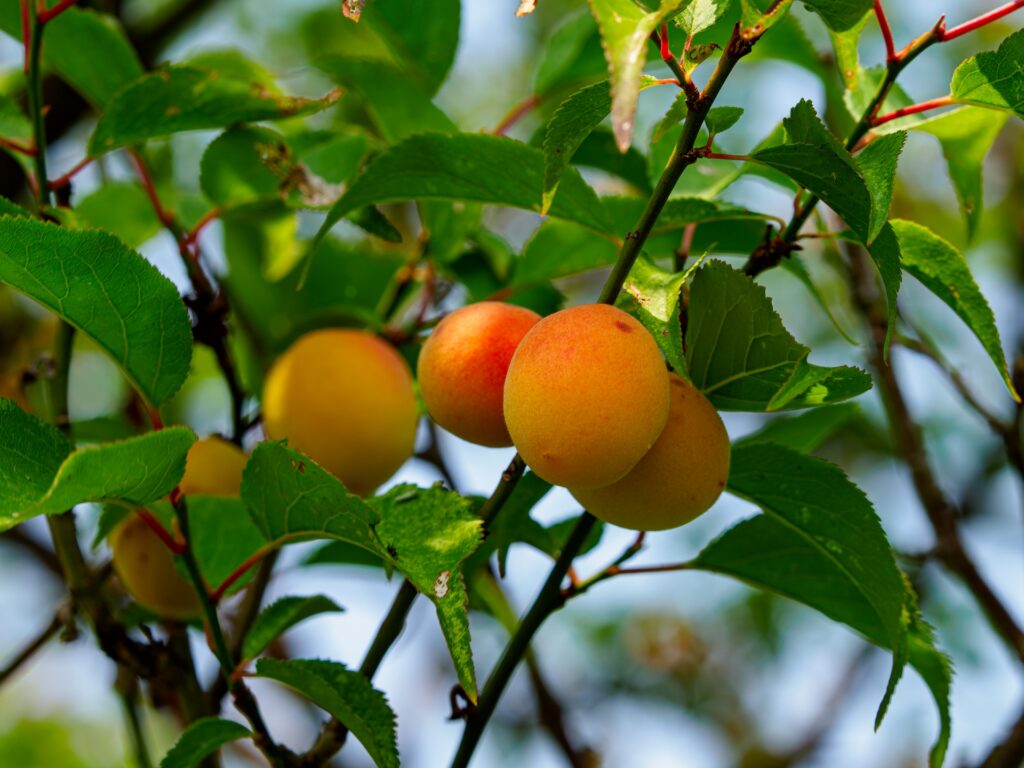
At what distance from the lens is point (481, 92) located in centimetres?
325

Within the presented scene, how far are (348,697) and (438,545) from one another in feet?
0.53

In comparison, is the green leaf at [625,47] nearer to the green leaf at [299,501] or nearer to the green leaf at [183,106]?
the green leaf at [299,501]

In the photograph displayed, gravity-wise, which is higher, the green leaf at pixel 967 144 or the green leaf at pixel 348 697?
the green leaf at pixel 967 144

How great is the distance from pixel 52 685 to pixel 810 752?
7.16 feet

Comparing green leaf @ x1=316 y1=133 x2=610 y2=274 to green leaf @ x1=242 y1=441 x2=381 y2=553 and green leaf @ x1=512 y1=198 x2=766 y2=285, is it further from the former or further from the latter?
green leaf @ x1=242 y1=441 x2=381 y2=553

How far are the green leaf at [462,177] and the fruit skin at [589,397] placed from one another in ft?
0.64

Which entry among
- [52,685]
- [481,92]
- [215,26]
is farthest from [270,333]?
[52,685]

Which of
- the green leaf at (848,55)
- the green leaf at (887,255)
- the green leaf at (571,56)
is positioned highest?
the green leaf at (571,56)

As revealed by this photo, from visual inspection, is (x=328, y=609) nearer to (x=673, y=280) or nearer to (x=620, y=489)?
(x=620, y=489)

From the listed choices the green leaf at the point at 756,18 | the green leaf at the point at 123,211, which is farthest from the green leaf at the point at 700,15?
the green leaf at the point at 123,211

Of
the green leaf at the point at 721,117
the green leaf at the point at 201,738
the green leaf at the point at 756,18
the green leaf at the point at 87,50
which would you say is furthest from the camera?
the green leaf at the point at 87,50

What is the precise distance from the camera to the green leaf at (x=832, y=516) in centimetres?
81

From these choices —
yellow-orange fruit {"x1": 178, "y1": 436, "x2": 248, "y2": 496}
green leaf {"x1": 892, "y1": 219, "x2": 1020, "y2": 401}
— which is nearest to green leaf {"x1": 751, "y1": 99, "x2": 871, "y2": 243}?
green leaf {"x1": 892, "y1": 219, "x2": 1020, "y2": 401}

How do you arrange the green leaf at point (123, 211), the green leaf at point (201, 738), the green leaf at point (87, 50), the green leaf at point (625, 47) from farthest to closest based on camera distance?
the green leaf at point (123, 211) < the green leaf at point (87, 50) < the green leaf at point (201, 738) < the green leaf at point (625, 47)
